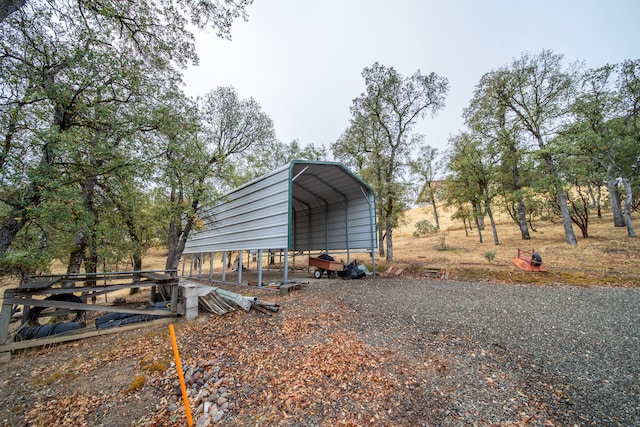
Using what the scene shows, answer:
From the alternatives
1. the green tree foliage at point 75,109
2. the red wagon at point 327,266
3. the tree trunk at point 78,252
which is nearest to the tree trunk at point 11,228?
the green tree foliage at point 75,109

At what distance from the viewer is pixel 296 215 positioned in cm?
1941

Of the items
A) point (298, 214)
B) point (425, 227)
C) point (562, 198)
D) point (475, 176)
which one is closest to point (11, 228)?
Result: point (298, 214)

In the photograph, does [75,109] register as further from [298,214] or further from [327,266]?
[298,214]

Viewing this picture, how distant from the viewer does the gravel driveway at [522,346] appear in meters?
2.97

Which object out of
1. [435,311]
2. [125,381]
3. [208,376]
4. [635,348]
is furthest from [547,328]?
[125,381]

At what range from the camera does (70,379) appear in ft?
13.9

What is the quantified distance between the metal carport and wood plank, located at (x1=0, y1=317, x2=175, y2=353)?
4.14m

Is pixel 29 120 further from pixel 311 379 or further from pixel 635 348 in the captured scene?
pixel 635 348

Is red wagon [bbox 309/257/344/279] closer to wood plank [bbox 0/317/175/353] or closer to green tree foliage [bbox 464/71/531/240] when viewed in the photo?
wood plank [bbox 0/317/175/353]

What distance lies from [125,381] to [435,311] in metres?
7.18

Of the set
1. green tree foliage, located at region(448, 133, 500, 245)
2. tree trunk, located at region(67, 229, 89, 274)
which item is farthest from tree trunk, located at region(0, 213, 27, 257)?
green tree foliage, located at region(448, 133, 500, 245)

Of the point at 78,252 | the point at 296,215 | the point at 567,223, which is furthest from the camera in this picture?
the point at 296,215

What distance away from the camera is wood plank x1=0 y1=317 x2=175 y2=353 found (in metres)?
5.05

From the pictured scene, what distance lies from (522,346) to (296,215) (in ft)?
53.3
